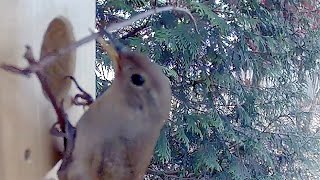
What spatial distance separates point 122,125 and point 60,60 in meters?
0.24

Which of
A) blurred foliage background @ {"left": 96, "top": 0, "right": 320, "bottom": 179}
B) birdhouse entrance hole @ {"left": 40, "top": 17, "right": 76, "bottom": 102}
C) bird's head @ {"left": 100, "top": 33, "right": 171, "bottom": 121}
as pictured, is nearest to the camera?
bird's head @ {"left": 100, "top": 33, "right": 171, "bottom": 121}

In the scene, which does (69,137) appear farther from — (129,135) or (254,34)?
(254,34)

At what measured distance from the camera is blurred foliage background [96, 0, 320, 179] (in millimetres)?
1784

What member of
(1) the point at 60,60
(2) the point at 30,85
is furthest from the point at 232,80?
(2) the point at 30,85

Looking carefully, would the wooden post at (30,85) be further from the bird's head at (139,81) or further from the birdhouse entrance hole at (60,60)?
the bird's head at (139,81)

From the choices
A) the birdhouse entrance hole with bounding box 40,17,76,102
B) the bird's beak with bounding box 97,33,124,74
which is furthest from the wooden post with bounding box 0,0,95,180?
the bird's beak with bounding box 97,33,124,74

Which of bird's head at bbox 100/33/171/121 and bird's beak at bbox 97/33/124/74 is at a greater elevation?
bird's beak at bbox 97/33/124/74

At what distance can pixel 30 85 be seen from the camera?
733 millimetres

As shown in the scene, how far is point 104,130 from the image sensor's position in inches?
25.9

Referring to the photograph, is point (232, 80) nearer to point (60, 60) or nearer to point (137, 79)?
point (60, 60)

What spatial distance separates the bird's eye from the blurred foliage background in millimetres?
1078

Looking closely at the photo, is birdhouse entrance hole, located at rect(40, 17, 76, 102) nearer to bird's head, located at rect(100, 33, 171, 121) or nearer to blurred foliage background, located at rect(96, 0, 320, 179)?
bird's head, located at rect(100, 33, 171, 121)

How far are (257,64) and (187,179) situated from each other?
1.36ft

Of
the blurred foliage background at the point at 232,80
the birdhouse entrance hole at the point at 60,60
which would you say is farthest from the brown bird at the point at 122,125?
the blurred foliage background at the point at 232,80
